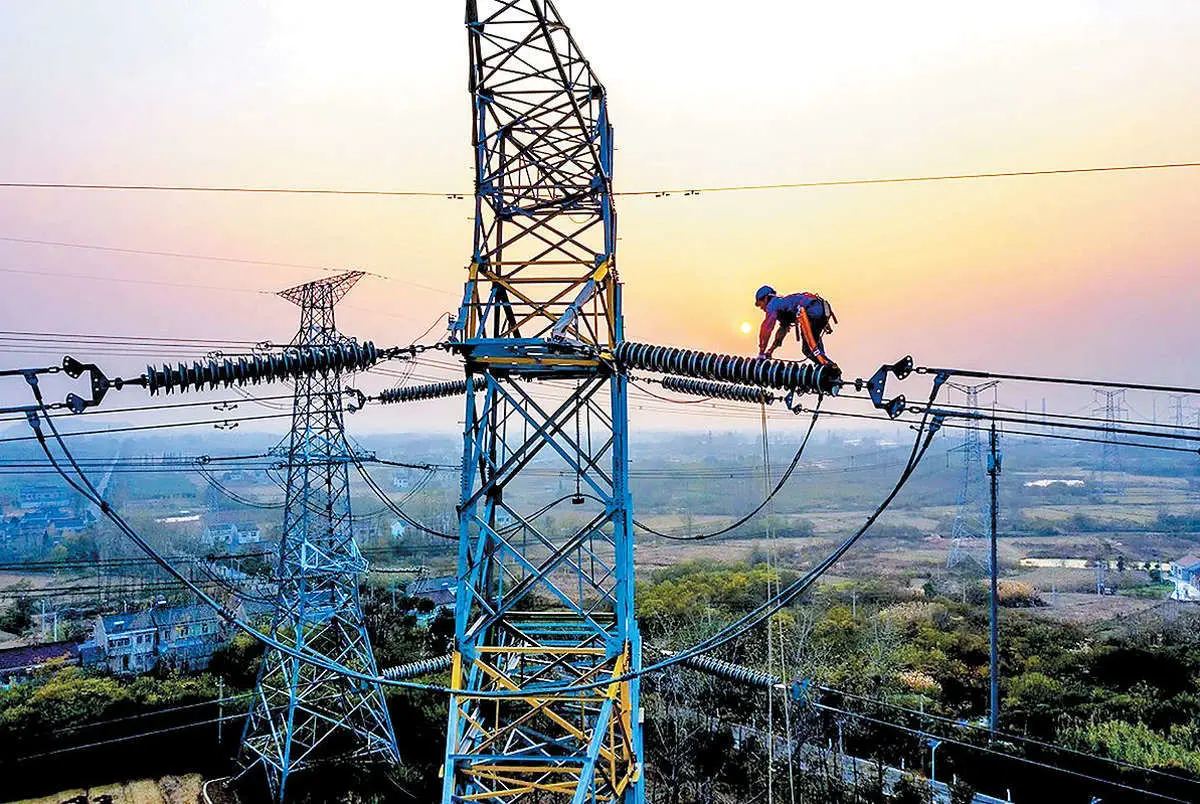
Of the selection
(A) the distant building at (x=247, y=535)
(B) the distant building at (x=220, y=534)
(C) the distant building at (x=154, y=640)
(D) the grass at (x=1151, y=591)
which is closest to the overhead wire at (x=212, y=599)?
(C) the distant building at (x=154, y=640)

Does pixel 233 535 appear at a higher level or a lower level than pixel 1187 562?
lower

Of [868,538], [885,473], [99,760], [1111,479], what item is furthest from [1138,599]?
[1111,479]

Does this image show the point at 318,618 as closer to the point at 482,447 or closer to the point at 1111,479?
the point at 482,447

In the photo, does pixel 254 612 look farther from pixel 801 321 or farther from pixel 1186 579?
pixel 1186 579

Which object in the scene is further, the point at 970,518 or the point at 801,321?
the point at 970,518

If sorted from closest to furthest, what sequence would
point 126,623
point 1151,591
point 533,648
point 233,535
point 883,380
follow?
1. point 883,380
2. point 533,648
3. point 126,623
4. point 1151,591
5. point 233,535

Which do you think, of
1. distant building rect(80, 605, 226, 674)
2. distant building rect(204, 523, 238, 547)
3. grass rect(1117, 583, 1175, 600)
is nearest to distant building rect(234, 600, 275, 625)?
distant building rect(80, 605, 226, 674)

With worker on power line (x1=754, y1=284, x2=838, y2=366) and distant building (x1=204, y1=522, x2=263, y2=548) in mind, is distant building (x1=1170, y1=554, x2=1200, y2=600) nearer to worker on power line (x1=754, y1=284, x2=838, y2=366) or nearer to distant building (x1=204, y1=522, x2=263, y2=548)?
worker on power line (x1=754, y1=284, x2=838, y2=366)

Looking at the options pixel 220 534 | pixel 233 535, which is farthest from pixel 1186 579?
pixel 220 534
